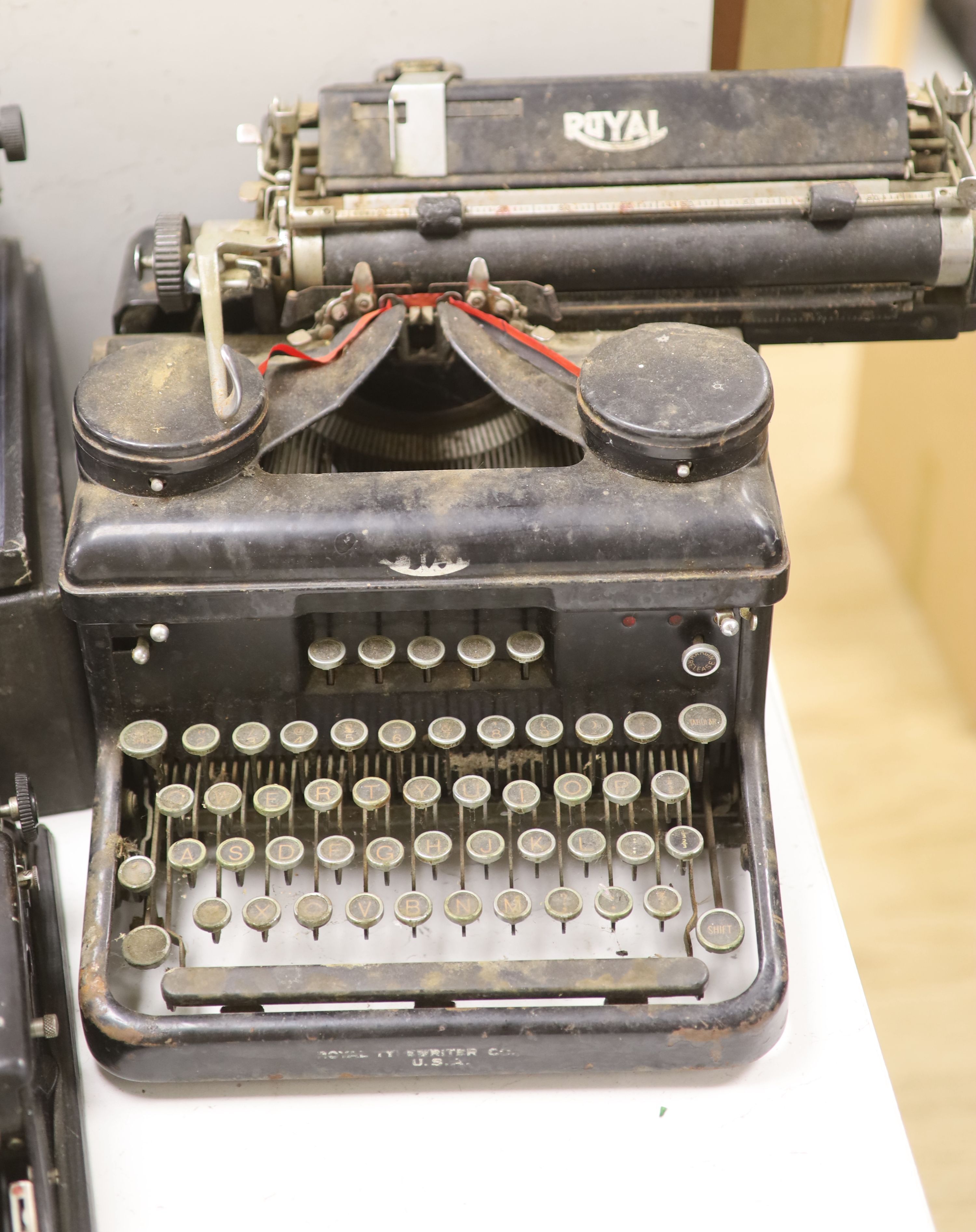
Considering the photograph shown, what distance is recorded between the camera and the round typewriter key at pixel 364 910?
1.96 meters

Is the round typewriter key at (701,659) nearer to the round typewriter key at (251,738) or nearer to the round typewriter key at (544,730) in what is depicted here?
the round typewriter key at (544,730)

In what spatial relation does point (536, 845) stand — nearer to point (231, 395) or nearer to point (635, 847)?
point (635, 847)

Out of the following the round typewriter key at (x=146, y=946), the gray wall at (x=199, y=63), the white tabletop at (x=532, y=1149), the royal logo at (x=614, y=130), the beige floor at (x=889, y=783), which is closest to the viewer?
the white tabletop at (x=532, y=1149)

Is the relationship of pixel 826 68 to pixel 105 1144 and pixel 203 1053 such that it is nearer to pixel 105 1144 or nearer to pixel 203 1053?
pixel 203 1053

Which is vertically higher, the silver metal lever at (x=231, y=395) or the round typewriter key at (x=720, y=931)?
the silver metal lever at (x=231, y=395)

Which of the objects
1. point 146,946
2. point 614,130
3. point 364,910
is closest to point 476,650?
point 364,910

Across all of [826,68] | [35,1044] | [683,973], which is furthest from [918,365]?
[35,1044]

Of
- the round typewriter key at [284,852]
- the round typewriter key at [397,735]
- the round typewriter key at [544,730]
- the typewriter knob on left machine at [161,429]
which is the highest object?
the typewriter knob on left machine at [161,429]

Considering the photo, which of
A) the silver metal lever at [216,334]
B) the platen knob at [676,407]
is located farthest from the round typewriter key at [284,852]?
the platen knob at [676,407]

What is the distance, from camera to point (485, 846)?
2041 millimetres

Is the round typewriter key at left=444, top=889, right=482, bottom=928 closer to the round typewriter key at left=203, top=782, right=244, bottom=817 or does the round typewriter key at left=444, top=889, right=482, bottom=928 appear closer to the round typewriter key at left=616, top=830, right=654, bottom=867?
the round typewriter key at left=616, top=830, right=654, bottom=867

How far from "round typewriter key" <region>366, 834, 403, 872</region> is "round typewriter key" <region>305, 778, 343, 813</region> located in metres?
0.08

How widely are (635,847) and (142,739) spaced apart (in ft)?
2.31

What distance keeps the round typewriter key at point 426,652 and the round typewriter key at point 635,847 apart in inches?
14.2
